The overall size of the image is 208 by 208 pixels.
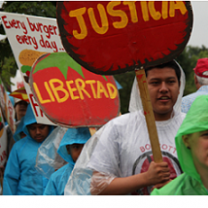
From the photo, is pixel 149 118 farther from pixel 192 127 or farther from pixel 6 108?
pixel 6 108

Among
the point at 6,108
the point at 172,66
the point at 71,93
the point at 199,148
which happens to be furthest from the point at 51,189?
the point at 199,148

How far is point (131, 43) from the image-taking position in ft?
6.25

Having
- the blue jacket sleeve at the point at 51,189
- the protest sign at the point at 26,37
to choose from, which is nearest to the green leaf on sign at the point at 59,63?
the protest sign at the point at 26,37

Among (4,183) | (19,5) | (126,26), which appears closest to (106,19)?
(126,26)

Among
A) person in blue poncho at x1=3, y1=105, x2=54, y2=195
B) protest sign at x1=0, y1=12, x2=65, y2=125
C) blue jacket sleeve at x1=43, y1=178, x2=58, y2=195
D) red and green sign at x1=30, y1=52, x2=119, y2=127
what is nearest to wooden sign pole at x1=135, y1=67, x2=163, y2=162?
red and green sign at x1=30, y1=52, x2=119, y2=127

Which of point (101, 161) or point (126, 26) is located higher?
point (126, 26)

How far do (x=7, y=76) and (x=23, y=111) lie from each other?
0.54 m

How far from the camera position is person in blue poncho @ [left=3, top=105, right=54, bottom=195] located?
3.82m

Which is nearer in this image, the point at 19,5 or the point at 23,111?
the point at 19,5

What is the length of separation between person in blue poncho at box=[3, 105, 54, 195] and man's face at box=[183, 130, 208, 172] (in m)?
2.45

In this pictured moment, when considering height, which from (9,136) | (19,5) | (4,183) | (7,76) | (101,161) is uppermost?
(19,5)

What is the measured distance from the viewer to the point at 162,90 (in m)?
2.03

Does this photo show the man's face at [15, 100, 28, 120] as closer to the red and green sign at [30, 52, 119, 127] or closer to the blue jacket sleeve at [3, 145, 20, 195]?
the blue jacket sleeve at [3, 145, 20, 195]

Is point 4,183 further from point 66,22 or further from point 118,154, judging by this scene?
point 66,22
